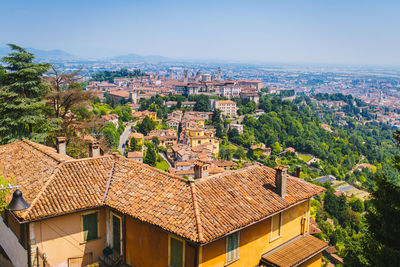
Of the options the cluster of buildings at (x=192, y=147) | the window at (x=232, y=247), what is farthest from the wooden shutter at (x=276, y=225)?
the cluster of buildings at (x=192, y=147)

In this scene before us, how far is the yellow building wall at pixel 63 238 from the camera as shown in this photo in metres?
10.4

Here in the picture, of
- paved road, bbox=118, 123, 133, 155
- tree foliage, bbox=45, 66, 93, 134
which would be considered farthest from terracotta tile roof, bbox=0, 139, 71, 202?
paved road, bbox=118, 123, 133, 155

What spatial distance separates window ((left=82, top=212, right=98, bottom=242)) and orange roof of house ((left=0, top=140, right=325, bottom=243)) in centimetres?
64

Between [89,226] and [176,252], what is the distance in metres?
3.51

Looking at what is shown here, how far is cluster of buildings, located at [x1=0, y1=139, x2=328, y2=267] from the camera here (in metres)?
9.48

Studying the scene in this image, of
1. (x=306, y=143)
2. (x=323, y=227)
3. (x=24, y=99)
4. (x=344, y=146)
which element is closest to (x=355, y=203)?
(x=323, y=227)

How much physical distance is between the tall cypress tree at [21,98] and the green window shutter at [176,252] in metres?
14.0

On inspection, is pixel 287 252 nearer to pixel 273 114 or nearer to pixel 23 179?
pixel 23 179

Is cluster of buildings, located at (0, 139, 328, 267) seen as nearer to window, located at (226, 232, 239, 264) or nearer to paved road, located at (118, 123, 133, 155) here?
window, located at (226, 232, 239, 264)

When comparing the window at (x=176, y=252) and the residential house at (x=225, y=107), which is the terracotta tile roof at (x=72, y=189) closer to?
the window at (x=176, y=252)

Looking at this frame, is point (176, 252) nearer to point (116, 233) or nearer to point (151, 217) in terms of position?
point (151, 217)

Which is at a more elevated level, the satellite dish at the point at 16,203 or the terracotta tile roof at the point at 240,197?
the satellite dish at the point at 16,203

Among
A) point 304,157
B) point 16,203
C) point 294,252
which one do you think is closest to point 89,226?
point 16,203

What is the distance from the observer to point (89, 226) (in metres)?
11.3
